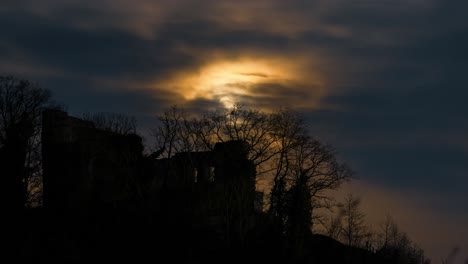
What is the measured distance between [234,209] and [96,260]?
9701mm

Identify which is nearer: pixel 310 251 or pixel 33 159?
pixel 310 251

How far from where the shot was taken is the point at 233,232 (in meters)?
44.3

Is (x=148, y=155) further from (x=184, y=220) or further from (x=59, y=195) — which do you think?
(x=184, y=220)

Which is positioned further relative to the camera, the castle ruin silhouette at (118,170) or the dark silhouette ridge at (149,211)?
the castle ruin silhouette at (118,170)

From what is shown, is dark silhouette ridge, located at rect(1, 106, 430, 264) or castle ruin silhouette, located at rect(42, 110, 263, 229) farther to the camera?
castle ruin silhouette, located at rect(42, 110, 263, 229)

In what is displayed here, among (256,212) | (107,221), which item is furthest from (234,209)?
(107,221)

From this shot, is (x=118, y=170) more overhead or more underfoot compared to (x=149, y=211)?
more overhead

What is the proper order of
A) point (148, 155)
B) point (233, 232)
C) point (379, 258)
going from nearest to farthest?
point (233, 232) → point (379, 258) → point (148, 155)

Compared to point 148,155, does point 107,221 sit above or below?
below

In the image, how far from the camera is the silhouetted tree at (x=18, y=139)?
51.6m

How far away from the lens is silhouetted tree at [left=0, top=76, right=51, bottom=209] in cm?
5156

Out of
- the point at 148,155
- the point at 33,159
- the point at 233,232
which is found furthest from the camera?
the point at 33,159

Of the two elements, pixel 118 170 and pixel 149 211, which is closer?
pixel 149 211

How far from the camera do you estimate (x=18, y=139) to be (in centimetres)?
5512
